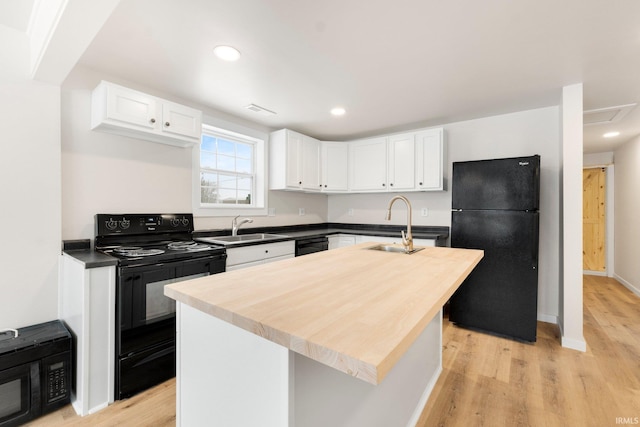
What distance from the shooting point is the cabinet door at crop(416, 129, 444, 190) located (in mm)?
3498

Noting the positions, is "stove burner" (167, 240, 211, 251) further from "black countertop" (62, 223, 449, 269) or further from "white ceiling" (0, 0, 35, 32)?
"white ceiling" (0, 0, 35, 32)

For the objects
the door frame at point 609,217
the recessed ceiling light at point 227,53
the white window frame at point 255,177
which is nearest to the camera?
the recessed ceiling light at point 227,53

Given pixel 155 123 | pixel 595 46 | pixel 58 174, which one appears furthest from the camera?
pixel 155 123

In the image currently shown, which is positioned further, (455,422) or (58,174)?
(58,174)

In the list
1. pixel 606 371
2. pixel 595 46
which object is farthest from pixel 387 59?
pixel 606 371

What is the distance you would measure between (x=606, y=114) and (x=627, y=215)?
2308 millimetres

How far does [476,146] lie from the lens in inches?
139

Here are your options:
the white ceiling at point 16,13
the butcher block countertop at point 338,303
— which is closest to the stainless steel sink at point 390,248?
the butcher block countertop at point 338,303

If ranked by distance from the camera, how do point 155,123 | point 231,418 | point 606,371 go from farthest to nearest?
point 155,123
point 606,371
point 231,418

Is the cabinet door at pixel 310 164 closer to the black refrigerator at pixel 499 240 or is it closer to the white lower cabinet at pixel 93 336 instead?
the black refrigerator at pixel 499 240

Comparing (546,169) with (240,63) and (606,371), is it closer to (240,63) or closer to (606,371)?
(606,371)

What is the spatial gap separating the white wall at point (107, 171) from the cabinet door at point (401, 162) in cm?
231

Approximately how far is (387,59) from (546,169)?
2.29m

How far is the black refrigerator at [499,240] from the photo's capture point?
8.89 feet
